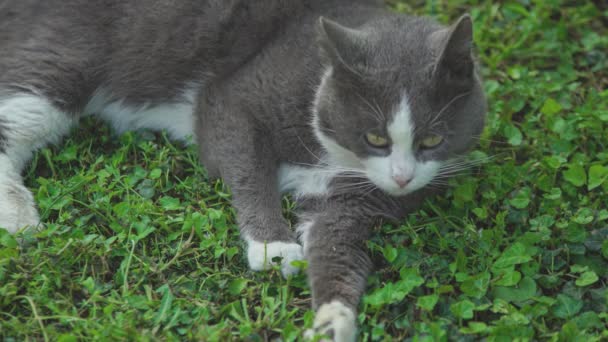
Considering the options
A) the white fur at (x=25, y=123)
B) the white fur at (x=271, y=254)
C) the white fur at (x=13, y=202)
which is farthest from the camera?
the white fur at (x=25, y=123)

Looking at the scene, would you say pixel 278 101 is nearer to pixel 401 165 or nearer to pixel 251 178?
pixel 251 178

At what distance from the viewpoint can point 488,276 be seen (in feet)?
9.02

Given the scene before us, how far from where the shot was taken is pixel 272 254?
2895 mm

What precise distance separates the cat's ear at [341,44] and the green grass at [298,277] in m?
0.78

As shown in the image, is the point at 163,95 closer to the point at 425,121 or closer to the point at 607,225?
the point at 425,121

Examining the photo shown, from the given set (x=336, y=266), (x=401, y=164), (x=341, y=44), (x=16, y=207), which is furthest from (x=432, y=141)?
(x=16, y=207)

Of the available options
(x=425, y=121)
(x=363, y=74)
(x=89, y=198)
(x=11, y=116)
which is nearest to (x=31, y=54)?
(x=11, y=116)

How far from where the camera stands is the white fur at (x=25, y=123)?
3.26 metres

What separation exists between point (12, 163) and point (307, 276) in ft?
5.03

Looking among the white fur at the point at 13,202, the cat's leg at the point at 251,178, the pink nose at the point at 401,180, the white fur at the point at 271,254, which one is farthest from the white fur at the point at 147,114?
the pink nose at the point at 401,180

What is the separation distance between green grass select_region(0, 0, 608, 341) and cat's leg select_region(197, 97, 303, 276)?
10cm

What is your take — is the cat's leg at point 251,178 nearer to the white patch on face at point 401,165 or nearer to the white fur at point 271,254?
the white fur at point 271,254

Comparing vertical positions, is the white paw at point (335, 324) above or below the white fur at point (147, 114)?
below

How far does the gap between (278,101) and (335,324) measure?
112 cm
